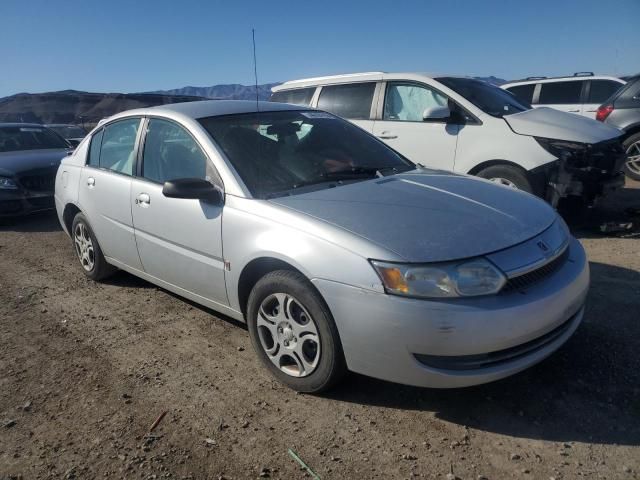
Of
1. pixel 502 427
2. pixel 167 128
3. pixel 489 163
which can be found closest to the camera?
pixel 502 427

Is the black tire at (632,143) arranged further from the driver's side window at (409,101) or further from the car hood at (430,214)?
the car hood at (430,214)

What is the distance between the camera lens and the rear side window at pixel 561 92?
995cm

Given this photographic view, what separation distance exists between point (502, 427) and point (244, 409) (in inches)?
52.6

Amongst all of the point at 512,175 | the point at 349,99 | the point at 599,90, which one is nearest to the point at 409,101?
the point at 349,99

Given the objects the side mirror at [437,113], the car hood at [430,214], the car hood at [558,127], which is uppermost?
the side mirror at [437,113]

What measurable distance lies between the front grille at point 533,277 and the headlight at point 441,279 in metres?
0.07

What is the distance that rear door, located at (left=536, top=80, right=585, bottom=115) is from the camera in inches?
390

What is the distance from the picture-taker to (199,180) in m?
3.10

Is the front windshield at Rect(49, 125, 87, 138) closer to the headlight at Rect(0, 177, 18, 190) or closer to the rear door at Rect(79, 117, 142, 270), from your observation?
the headlight at Rect(0, 177, 18, 190)

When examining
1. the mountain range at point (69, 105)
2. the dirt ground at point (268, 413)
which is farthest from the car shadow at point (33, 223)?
the mountain range at point (69, 105)

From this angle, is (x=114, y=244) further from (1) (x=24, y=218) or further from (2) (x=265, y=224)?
(1) (x=24, y=218)

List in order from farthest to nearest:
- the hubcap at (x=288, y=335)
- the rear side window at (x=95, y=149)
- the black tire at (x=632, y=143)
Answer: the black tire at (x=632, y=143) → the rear side window at (x=95, y=149) → the hubcap at (x=288, y=335)

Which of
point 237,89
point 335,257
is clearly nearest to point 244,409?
point 335,257

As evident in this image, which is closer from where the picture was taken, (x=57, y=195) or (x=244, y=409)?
(x=244, y=409)
